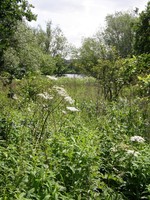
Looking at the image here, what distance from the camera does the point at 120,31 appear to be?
Result: 46875mm

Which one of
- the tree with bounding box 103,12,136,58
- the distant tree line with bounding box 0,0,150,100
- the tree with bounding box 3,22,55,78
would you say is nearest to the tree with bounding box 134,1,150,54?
the distant tree line with bounding box 0,0,150,100

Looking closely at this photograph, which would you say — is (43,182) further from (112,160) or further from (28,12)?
(28,12)

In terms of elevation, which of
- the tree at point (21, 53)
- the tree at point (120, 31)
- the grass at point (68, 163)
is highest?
the tree at point (120, 31)

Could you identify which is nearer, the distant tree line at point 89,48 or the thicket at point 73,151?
the thicket at point 73,151

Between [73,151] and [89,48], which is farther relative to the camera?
[89,48]

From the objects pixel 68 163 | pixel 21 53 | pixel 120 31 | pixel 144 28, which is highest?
pixel 120 31

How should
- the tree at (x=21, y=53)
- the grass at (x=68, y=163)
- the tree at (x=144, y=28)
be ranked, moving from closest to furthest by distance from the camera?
1. the grass at (x=68, y=163)
2. the tree at (x=144, y=28)
3. the tree at (x=21, y=53)

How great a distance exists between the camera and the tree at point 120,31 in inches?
1811

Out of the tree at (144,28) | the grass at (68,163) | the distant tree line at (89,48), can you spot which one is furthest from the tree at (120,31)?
the grass at (68,163)

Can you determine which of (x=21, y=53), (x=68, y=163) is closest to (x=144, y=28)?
(x=68, y=163)

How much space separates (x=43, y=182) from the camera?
113 inches

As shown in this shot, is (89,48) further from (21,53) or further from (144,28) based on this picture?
(144,28)

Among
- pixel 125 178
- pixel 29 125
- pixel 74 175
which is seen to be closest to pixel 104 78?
pixel 29 125

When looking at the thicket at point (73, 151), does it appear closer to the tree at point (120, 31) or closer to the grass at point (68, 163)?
the grass at point (68, 163)
